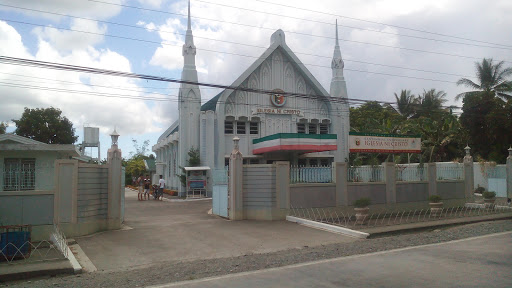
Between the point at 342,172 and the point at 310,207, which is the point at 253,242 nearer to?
the point at 310,207

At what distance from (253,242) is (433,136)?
28.5 meters

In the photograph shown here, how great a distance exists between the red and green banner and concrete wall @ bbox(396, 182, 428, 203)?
7929 mm

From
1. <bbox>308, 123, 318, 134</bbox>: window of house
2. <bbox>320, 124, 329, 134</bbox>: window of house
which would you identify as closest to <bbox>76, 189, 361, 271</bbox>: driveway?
<bbox>308, 123, 318, 134</bbox>: window of house

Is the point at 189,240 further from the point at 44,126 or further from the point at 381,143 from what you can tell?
the point at 44,126

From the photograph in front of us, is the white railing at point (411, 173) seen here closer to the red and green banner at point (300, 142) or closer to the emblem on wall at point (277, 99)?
the red and green banner at point (300, 142)

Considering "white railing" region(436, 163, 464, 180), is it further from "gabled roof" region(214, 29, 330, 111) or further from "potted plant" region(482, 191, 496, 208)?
"gabled roof" region(214, 29, 330, 111)

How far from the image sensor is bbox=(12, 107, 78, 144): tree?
145 feet

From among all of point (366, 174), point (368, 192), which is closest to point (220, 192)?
point (368, 192)

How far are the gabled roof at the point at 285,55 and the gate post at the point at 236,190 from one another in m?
14.7

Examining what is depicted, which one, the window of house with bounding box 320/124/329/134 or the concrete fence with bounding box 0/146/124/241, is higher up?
the window of house with bounding box 320/124/329/134

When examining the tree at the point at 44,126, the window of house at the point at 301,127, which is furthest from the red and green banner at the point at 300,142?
the tree at the point at 44,126

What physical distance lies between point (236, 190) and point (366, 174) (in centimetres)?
657

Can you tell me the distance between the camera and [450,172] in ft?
74.6

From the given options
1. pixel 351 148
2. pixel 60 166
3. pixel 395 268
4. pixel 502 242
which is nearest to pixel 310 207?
pixel 351 148
